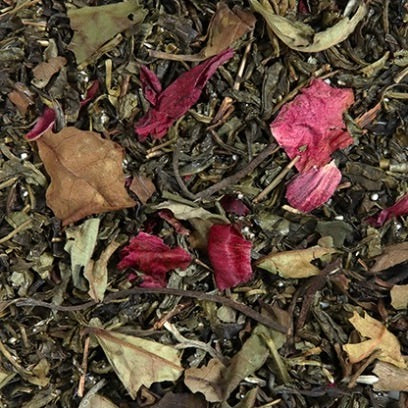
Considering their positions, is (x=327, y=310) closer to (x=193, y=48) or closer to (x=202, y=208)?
(x=202, y=208)

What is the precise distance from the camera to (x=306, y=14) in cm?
103

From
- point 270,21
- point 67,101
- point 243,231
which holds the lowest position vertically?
point 243,231

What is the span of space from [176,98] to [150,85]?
0.05 metres

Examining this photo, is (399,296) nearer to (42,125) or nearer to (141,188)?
(141,188)

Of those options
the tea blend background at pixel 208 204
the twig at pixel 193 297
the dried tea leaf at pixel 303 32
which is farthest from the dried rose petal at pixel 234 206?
the dried tea leaf at pixel 303 32

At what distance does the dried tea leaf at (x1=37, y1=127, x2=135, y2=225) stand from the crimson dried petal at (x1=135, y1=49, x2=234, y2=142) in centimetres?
5

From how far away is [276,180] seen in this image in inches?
39.6

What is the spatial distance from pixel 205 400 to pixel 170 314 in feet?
0.42

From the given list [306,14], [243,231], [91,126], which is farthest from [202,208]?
[306,14]

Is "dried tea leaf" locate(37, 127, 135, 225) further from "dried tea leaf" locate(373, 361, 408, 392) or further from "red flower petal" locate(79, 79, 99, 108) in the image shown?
"dried tea leaf" locate(373, 361, 408, 392)

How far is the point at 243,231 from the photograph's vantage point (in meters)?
1.01

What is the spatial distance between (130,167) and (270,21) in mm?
274

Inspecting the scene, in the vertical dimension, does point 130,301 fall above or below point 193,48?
below

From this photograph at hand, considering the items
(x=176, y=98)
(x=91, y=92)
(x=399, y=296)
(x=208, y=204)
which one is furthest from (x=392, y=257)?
(x=91, y=92)
